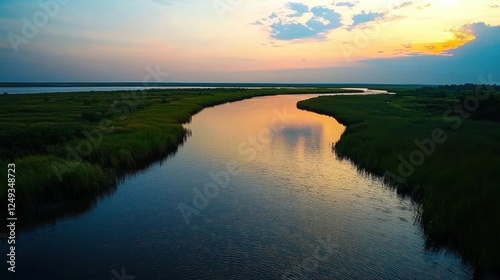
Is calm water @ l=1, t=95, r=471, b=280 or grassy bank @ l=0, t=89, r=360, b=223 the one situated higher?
grassy bank @ l=0, t=89, r=360, b=223

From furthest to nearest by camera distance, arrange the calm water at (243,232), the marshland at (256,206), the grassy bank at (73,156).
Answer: the grassy bank at (73,156) < the marshland at (256,206) < the calm water at (243,232)

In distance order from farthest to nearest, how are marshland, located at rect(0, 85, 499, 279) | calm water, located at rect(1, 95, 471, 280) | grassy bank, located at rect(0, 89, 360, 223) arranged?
grassy bank, located at rect(0, 89, 360, 223), marshland, located at rect(0, 85, 499, 279), calm water, located at rect(1, 95, 471, 280)

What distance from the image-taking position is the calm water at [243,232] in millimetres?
10477

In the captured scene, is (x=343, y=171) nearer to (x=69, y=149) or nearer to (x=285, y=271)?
(x=285, y=271)

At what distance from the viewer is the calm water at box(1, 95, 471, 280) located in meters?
10.5

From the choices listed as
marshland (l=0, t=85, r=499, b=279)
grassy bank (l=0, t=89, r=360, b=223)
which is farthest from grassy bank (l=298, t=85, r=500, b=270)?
grassy bank (l=0, t=89, r=360, b=223)

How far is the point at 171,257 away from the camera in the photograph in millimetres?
11109

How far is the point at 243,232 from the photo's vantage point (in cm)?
1298
